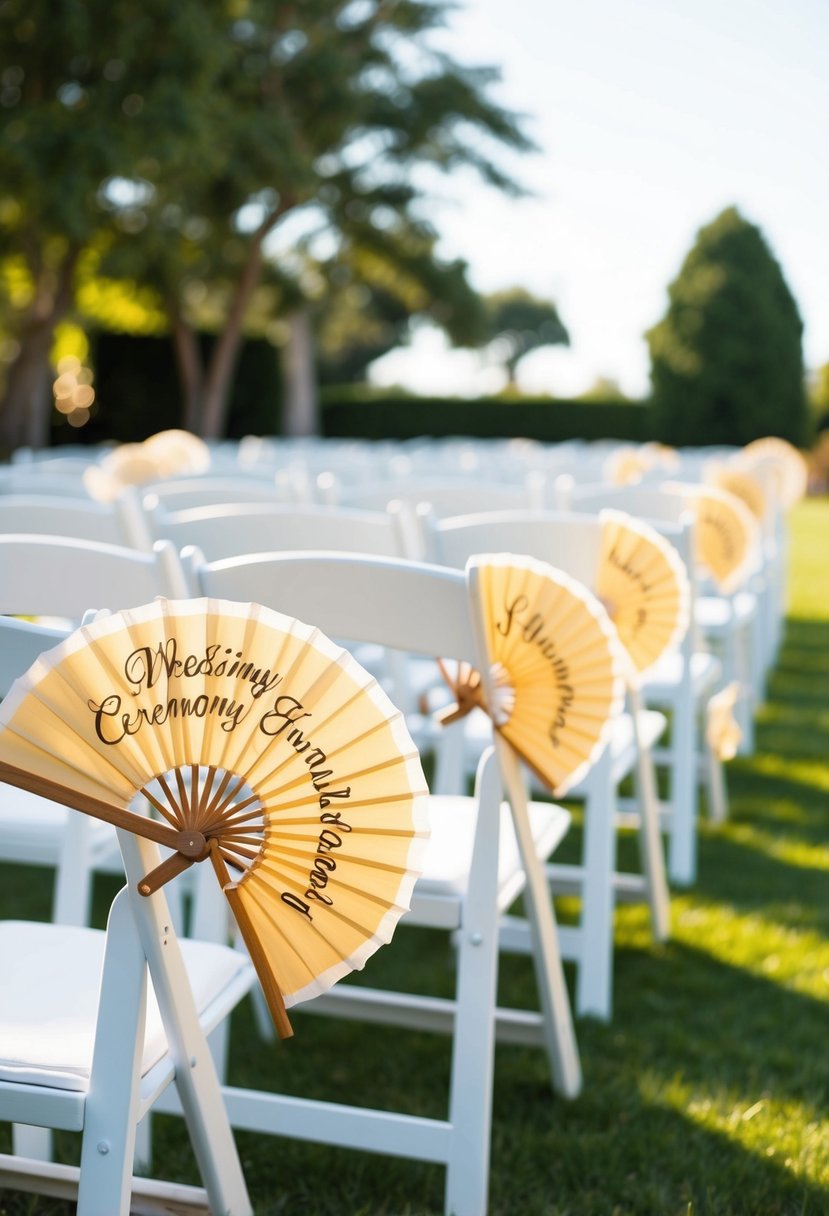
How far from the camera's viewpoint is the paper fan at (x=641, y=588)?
2.41m

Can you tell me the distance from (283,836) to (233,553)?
1172 mm

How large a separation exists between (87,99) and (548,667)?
14.8m

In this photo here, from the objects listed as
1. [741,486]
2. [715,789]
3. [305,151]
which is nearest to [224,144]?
[305,151]

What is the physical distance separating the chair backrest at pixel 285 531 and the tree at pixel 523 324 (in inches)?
2706

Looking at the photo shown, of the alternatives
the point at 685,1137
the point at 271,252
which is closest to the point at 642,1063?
the point at 685,1137

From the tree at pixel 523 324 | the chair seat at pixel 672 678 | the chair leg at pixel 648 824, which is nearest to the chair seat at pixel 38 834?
the chair leg at pixel 648 824

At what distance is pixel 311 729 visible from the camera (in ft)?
4.10

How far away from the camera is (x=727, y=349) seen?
25141mm

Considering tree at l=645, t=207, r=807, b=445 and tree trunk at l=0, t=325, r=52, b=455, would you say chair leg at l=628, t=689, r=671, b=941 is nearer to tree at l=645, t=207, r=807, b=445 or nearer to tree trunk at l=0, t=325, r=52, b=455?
tree trunk at l=0, t=325, r=52, b=455

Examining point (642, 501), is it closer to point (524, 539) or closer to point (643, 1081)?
point (524, 539)

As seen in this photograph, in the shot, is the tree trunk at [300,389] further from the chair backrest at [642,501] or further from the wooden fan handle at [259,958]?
the wooden fan handle at [259,958]

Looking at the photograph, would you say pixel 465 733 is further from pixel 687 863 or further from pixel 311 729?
pixel 311 729

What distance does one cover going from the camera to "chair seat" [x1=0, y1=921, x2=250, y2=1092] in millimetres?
1369

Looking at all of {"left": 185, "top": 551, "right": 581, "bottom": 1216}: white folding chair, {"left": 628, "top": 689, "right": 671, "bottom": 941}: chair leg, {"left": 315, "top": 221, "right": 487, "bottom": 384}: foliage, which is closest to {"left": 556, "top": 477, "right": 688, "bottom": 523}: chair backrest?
{"left": 628, "top": 689, "right": 671, "bottom": 941}: chair leg
